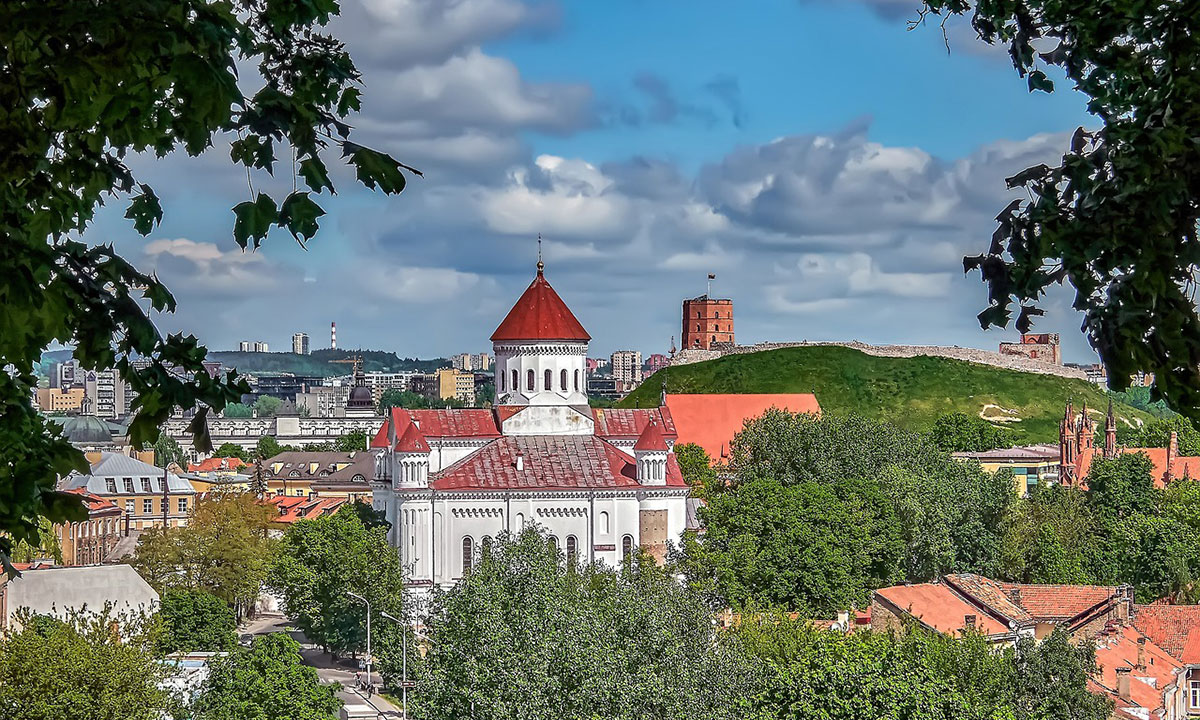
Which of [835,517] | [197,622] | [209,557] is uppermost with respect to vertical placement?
[835,517]

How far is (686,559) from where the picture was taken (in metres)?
60.9

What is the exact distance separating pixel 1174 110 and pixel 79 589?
1762 inches

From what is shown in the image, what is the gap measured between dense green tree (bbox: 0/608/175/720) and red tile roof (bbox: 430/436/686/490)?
27.4 m

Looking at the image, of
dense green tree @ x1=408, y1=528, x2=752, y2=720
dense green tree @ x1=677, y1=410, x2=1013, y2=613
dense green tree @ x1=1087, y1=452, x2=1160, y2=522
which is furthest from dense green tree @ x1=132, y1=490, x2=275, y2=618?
dense green tree @ x1=1087, y1=452, x2=1160, y2=522

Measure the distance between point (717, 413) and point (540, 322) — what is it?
35.7 metres

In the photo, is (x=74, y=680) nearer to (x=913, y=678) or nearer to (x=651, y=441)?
(x=913, y=678)

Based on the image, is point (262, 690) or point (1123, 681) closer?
point (262, 690)

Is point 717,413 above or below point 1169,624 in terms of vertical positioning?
above

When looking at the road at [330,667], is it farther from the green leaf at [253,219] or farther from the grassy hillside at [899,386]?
the grassy hillside at [899,386]

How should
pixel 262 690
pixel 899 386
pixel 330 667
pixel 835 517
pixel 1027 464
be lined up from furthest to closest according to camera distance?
pixel 899 386 < pixel 1027 464 < pixel 330 667 < pixel 835 517 < pixel 262 690

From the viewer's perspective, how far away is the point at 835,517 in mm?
61438

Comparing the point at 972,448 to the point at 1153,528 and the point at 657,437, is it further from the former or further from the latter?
the point at 657,437

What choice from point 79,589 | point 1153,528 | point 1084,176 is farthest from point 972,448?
point 1084,176

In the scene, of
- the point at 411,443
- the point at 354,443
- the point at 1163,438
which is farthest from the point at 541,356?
the point at 354,443
